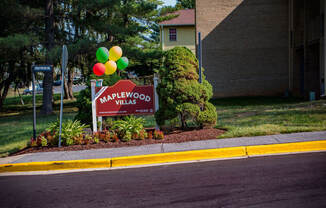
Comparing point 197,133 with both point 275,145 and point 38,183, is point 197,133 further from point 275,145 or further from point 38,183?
point 38,183

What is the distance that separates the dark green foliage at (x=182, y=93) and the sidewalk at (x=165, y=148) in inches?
45.3

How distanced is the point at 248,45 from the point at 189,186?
19.4 meters

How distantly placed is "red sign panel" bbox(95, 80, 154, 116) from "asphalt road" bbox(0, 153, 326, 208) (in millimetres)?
3261

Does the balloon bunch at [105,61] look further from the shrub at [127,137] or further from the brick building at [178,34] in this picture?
the brick building at [178,34]

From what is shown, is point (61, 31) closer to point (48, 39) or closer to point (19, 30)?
point (48, 39)

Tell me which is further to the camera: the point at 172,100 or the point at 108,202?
the point at 172,100

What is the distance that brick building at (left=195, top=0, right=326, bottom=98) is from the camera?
861 inches

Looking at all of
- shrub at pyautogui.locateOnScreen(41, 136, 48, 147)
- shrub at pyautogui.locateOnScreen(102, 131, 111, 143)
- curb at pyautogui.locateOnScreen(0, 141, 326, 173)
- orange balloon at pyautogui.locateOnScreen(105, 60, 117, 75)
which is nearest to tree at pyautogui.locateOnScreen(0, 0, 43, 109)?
orange balloon at pyautogui.locateOnScreen(105, 60, 117, 75)

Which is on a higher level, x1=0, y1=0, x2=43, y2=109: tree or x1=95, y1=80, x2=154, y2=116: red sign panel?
x1=0, y1=0, x2=43, y2=109: tree

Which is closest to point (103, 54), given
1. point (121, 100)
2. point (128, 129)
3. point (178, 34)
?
point (121, 100)

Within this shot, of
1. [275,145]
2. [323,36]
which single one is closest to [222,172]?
[275,145]

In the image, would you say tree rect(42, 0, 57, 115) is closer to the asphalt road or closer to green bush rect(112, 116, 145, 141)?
green bush rect(112, 116, 145, 141)

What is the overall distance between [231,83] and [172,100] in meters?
14.7

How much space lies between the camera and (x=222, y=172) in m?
5.51
